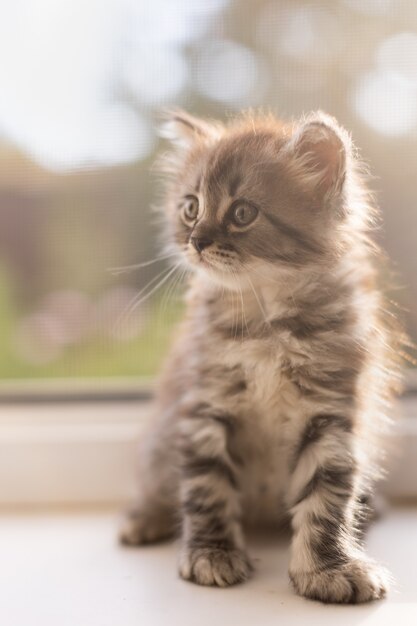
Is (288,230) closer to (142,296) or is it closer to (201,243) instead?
(201,243)

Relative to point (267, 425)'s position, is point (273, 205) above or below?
above

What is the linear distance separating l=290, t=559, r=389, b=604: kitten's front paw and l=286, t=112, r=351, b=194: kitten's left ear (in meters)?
0.55

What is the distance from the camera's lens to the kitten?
3.49 feet

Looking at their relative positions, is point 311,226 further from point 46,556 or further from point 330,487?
point 46,556

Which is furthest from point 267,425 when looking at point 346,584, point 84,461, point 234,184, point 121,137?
point 121,137

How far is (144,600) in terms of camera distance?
1.00 meters

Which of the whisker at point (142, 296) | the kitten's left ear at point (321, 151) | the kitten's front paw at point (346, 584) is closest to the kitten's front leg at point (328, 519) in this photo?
the kitten's front paw at point (346, 584)

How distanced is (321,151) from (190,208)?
0.83ft

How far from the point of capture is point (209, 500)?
3.68ft

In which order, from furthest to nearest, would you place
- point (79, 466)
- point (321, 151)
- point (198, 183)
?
point (79, 466) < point (198, 183) < point (321, 151)

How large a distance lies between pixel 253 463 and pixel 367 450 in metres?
0.20

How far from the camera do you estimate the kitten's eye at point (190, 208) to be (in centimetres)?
121

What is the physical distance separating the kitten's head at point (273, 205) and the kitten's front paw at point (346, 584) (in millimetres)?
440

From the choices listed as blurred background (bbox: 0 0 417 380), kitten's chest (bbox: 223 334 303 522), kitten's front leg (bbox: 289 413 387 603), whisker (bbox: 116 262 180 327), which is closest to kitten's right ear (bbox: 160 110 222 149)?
blurred background (bbox: 0 0 417 380)
